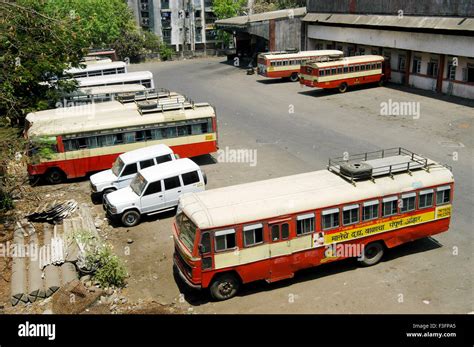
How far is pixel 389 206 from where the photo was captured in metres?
15.1

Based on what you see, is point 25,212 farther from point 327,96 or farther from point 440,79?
point 440,79

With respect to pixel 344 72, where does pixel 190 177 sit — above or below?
below

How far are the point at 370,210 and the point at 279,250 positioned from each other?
122 inches

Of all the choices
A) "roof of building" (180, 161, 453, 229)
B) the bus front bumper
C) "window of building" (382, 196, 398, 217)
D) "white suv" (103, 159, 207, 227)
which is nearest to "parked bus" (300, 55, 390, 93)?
"white suv" (103, 159, 207, 227)

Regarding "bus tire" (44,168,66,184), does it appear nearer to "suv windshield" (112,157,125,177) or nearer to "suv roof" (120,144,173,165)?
"suv windshield" (112,157,125,177)

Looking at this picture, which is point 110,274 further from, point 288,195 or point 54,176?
point 54,176

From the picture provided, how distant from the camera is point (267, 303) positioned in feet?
45.9

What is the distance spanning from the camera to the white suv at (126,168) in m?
20.8

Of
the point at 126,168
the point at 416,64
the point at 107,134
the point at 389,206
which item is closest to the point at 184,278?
the point at 389,206

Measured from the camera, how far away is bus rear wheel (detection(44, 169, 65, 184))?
76.6 feet

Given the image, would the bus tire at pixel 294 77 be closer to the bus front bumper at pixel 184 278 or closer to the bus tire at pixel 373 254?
the bus tire at pixel 373 254

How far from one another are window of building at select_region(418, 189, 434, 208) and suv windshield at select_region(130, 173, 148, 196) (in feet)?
32.5

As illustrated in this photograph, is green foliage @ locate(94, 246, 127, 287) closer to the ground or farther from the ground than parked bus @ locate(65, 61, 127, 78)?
closer to the ground
